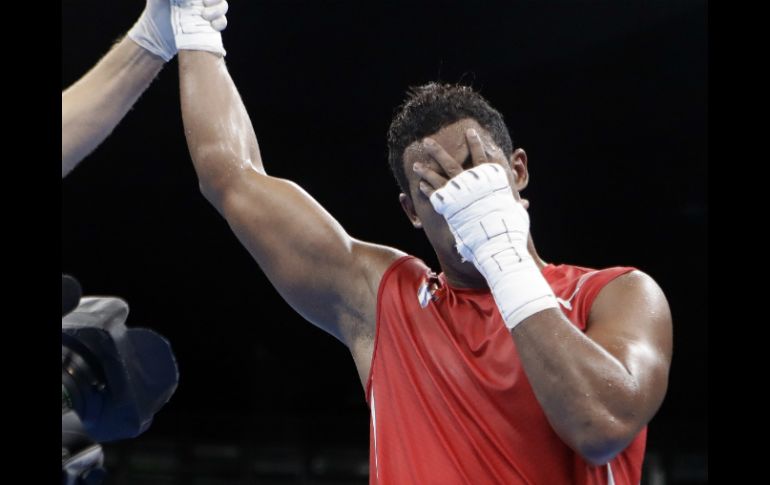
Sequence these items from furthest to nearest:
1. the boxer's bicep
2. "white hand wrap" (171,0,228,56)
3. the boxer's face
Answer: "white hand wrap" (171,0,228,56), the boxer's bicep, the boxer's face

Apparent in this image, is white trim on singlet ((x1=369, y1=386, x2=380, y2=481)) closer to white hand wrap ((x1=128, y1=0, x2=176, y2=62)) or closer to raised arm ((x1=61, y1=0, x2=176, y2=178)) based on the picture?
raised arm ((x1=61, y1=0, x2=176, y2=178))

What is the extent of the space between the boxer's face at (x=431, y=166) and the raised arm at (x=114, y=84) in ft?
2.19

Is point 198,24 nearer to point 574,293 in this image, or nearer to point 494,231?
point 494,231

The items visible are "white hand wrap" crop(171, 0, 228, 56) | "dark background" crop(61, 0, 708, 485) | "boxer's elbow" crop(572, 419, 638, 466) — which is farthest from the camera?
"dark background" crop(61, 0, 708, 485)

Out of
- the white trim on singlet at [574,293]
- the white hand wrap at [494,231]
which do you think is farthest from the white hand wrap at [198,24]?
the white trim on singlet at [574,293]

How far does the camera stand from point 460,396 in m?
1.68

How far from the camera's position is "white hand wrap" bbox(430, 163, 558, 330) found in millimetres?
1520

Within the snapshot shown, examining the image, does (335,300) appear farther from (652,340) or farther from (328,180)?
(328,180)

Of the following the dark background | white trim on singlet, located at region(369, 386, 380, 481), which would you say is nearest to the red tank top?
white trim on singlet, located at region(369, 386, 380, 481)

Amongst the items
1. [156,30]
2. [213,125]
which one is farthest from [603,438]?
[156,30]

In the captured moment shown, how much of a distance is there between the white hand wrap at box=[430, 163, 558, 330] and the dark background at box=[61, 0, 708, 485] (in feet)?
12.6

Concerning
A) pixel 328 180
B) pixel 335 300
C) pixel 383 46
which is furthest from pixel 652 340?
pixel 328 180

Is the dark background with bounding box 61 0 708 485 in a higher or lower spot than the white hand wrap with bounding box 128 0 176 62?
lower

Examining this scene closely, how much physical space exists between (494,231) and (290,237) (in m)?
0.50
